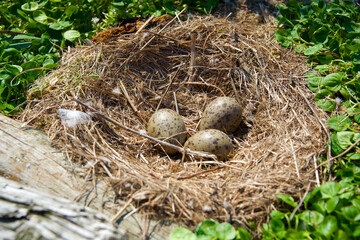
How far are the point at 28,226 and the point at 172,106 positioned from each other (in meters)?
1.88

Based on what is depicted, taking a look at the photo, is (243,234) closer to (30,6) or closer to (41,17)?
(41,17)

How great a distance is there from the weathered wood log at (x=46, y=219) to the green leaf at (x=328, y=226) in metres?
1.21

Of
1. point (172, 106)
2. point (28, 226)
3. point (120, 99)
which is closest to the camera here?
point (28, 226)

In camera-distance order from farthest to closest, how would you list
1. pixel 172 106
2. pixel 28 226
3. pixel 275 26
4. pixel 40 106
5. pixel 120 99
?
pixel 275 26 < pixel 172 106 < pixel 120 99 < pixel 40 106 < pixel 28 226

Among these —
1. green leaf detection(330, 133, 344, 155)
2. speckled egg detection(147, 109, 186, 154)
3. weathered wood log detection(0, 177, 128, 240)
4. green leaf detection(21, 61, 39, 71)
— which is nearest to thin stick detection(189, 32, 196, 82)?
speckled egg detection(147, 109, 186, 154)

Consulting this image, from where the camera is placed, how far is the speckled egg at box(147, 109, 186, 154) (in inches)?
104

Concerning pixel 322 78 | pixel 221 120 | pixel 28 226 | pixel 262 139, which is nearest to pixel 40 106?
pixel 28 226

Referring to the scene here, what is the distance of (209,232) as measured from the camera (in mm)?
1757

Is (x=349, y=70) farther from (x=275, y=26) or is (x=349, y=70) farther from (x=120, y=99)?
(x=120, y=99)

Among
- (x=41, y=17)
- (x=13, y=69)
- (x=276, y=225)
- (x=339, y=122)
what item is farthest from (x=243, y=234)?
(x=41, y=17)

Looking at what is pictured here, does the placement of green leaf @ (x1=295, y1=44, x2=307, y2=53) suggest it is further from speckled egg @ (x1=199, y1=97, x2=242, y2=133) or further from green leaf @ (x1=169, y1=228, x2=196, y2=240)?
green leaf @ (x1=169, y1=228, x2=196, y2=240)

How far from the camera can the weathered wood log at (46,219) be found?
159 centimetres

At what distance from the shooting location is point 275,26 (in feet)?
11.5

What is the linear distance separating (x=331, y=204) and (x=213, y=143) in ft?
3.55
